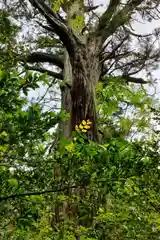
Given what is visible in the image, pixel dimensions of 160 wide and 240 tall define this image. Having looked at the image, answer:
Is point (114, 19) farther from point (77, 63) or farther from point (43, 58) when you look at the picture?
point (43, 58)

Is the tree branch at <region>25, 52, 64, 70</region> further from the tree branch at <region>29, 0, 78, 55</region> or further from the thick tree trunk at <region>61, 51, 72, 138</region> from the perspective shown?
the tree branch at <region>29, 0, 78, 55</region>

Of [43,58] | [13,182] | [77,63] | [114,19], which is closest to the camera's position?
[13,182]

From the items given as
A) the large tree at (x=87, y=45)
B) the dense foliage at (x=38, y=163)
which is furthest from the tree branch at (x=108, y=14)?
the dense foliage at (x=38, y=163)

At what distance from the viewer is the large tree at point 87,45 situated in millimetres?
3898

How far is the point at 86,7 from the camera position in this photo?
5.62 meters

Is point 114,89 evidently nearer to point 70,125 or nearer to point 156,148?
point 70,125

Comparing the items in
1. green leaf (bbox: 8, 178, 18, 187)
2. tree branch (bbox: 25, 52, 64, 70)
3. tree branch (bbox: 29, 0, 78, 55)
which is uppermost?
tree branch (bbox: 25, 52, 64, 70)

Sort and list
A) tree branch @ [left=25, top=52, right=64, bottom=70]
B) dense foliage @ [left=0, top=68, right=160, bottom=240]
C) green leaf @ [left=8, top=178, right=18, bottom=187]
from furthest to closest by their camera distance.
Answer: tree branch @ [left=25, top=52, right=64, bottom=70]
green leaf @ [left=8, top=178, right=18, bottom=187]
dense foliage @ [left=0, top=68, right=160, bottom=240]

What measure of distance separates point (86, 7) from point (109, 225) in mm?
4393

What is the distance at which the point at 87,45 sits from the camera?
458 centimetres

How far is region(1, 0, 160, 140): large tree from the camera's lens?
12.8ft

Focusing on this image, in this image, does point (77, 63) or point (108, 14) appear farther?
point (108, 14)

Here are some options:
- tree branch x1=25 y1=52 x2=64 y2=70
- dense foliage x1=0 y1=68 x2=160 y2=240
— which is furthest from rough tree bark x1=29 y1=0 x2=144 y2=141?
dense foliage x1=0 y1=68 x2=160 y2=240

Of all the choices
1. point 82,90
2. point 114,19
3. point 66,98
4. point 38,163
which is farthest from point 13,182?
point 114,19
